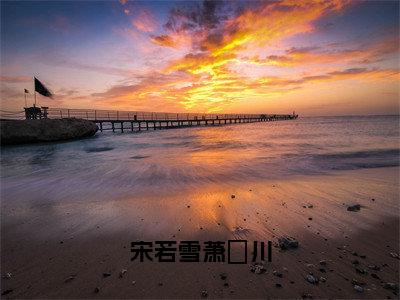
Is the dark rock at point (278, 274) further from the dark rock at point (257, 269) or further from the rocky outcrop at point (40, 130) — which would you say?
the rocky outcrop at point (40, 130)

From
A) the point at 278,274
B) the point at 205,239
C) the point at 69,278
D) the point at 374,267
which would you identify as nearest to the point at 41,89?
the point at 69,278

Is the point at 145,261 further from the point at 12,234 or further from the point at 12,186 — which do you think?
the point at 12,186

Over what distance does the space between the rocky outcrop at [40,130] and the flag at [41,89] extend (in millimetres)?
3623

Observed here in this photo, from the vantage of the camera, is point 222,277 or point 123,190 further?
point 123,190

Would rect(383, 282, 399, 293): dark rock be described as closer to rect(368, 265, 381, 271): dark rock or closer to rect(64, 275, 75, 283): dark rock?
rect(368, 265, 381, 271): dark rock

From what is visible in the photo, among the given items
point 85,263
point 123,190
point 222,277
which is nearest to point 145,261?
point 85,263

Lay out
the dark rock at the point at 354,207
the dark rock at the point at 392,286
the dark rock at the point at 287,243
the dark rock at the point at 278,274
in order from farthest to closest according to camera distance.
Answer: the dark rock at the point at 354,207 → the dark rock at the point at 287,243 → the dark rock at the point at 278,274 → the dark rock at the point at 392,286

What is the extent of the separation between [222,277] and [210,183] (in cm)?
488

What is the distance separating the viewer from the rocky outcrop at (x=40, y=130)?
2255cm

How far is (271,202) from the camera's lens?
244 inches

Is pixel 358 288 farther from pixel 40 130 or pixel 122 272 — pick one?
pixel 40 130

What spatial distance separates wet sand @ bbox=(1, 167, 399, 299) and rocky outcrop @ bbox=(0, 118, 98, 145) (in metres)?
20.1

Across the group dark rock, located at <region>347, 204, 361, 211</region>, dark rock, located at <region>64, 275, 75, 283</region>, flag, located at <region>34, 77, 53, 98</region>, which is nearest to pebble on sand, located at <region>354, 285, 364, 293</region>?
dark rock, located at <region>347, 204, 361, 211</region>

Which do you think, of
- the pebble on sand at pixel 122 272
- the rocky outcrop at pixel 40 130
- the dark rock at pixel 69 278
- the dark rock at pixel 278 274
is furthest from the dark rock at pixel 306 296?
the rocky outcrop at pixel 40 130
